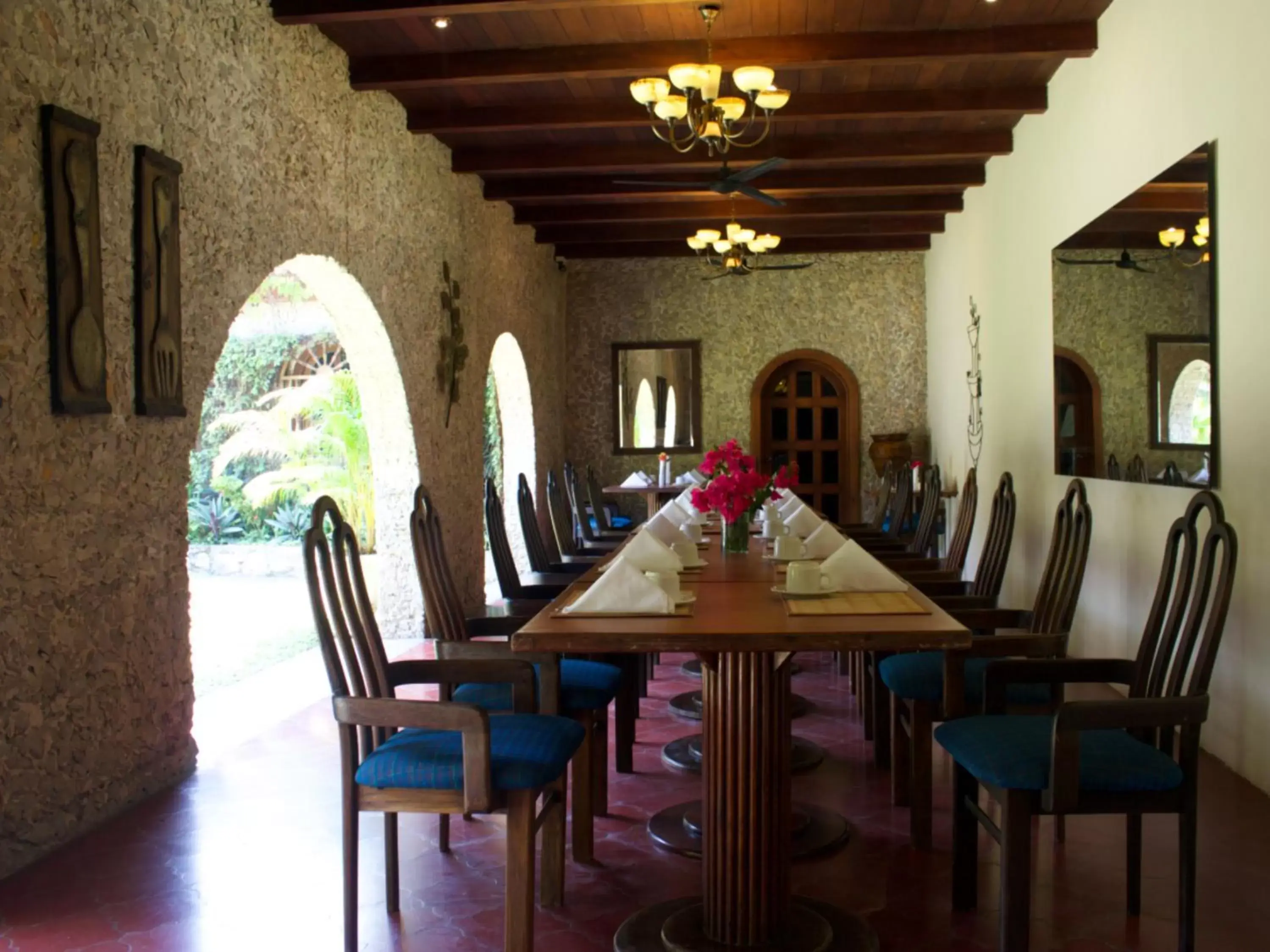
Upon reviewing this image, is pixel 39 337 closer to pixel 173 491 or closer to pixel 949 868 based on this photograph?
pixel 173 491

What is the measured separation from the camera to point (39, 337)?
3600 millimetres

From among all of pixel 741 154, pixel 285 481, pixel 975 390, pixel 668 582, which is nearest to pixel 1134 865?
pixel 668 582

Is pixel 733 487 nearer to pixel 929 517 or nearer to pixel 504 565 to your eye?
pixel 504 565

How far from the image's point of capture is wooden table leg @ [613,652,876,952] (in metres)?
2.79

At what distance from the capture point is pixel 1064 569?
12.0 feet

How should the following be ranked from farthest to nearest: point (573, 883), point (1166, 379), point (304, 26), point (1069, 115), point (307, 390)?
point (307, 390) → point (1069, 115) → point (304, 26) → point (1166, 379) → point (573, 883)

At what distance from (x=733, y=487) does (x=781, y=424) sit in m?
8.79

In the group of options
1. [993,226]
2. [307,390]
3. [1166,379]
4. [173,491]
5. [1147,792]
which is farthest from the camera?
[307,390]

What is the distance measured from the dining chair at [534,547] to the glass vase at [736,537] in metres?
1.09

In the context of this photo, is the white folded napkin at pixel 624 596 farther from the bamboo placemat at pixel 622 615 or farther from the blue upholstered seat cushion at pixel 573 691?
the blue upholstered seat cushion at pixel 573 691

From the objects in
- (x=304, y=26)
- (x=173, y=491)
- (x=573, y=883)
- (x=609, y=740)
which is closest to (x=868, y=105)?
(x=304, y=26)

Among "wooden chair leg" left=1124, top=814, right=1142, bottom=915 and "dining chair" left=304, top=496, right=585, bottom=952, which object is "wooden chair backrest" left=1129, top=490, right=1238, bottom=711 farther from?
"dining chair" left=304, top=496, right=585, bottom=952

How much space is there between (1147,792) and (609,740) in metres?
2.81

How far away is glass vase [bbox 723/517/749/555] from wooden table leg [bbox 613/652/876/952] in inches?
64.6
